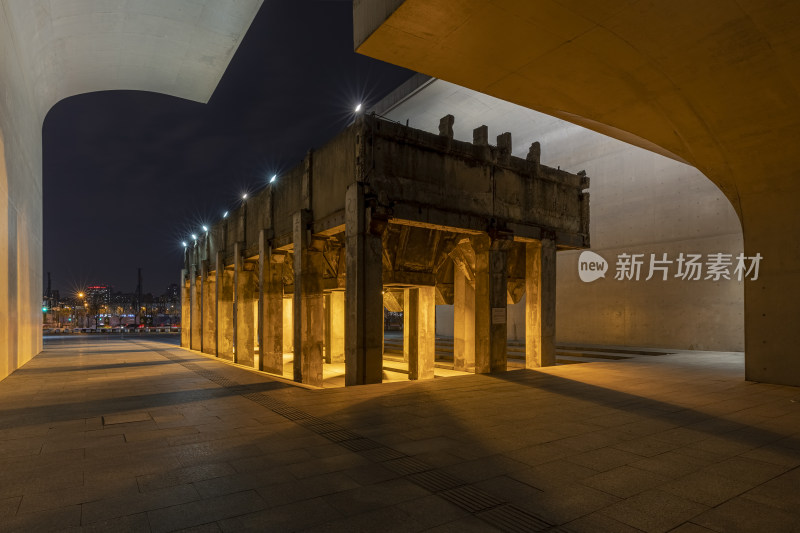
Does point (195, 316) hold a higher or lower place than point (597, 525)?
lower

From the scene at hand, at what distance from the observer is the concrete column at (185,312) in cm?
3491

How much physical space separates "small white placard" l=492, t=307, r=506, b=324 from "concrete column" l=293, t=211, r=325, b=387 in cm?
579

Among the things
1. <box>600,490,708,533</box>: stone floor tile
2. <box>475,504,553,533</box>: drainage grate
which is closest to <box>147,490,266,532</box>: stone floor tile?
<box>475,504,553,533</box>: drainage grate

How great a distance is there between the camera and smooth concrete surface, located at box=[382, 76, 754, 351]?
72.6 ft

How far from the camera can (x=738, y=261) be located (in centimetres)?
2166

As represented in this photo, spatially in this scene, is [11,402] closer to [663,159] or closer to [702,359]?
[702,359]

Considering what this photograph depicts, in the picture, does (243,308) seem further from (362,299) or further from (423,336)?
(362,299)

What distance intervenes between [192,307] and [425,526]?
33.3m

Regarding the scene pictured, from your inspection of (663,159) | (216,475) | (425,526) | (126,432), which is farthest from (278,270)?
(663,159)

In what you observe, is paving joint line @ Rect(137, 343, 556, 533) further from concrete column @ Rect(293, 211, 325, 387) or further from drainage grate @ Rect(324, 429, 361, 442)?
concrete column @ Rect(293, 211, 325, 387)

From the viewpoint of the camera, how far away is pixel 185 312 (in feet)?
120

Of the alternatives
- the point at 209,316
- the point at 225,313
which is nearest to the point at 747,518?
the point at 225,313

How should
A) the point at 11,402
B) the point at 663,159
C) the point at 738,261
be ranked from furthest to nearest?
the point at 663,159 < the point at 738,261 < the point at 11,402

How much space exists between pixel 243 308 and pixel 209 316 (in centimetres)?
724
